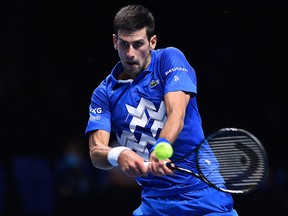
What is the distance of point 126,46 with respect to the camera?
5328 millimetres

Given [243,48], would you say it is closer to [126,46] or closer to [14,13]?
[14,13]

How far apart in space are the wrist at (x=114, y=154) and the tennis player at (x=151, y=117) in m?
0.01

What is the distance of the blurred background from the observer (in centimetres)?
934

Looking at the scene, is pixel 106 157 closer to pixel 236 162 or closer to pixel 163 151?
pixel 163 151

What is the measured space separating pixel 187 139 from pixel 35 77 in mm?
5499

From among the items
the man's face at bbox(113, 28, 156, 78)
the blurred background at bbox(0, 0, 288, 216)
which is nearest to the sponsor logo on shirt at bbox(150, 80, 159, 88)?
the man's face at bbox(113, 28, 156, 78)

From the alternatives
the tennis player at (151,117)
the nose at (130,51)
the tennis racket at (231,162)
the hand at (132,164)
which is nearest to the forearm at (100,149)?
the tennis player at (151,117)

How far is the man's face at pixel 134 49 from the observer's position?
5.30 meters

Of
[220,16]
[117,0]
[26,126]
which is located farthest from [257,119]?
[26,126]

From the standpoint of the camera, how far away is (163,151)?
4703 mm

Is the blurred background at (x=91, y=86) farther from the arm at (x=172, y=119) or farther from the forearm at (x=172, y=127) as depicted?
the forearm at (x=172, y=127)

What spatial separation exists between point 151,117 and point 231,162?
678 millimetres

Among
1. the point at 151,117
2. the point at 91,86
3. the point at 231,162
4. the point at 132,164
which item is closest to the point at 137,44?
the point at 151,117

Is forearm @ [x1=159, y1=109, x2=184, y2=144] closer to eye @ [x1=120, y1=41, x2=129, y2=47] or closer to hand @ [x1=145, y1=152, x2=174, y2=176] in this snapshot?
hand @ [x1=145, y1=152, x2=174, y2=176]
